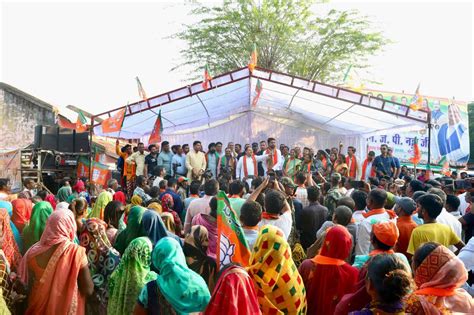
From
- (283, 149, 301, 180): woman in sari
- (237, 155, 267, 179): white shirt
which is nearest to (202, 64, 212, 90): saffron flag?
(237, 155, 267, 179): white shirt

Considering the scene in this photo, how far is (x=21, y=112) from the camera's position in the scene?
21.7 metres

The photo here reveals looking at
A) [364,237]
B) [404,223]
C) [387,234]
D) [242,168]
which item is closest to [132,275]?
[387,234]

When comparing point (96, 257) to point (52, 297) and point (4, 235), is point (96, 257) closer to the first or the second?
point (52, 297)

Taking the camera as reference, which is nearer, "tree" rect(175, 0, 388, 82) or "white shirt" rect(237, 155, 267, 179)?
"white shirt" rect(237, 155, 267, 179)

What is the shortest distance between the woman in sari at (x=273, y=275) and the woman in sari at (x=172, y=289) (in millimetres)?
416

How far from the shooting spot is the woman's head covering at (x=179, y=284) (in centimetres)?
284

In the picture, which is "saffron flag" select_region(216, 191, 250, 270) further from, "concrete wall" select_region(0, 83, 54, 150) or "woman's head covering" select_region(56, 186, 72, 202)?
"concrete wall" select_region(0, 83, 54, 150)

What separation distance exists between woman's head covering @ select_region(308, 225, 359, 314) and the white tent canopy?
9305 mm

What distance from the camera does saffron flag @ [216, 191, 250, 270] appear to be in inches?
133

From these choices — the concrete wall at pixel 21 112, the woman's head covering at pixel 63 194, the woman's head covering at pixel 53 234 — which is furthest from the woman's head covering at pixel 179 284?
the concrete wall at pixel 21 112

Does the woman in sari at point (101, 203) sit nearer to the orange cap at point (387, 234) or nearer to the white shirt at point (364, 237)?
the white shirt at point (364, 237)

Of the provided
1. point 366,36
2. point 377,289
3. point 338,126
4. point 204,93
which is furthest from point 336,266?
point 366,36

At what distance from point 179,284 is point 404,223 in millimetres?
2958

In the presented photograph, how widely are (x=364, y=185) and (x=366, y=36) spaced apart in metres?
18.2
